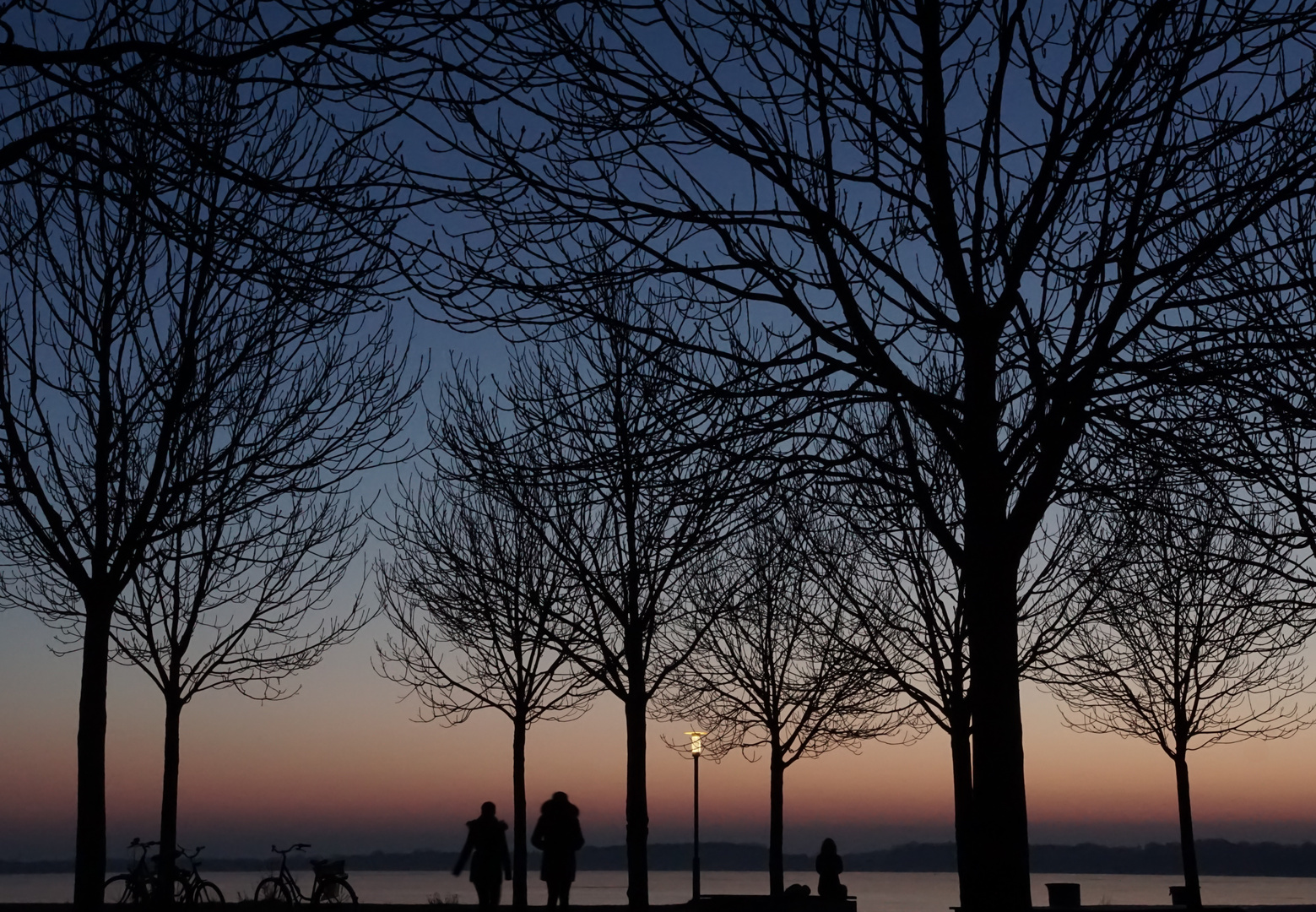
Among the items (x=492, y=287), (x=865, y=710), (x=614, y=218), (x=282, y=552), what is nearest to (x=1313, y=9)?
(x=614, y=218)

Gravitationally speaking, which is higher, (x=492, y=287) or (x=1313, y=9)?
(x=1313, y=9)

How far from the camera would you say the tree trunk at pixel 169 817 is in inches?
590

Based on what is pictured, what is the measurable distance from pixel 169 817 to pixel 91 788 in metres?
6.10

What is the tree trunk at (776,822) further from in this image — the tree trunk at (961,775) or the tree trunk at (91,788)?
the tree trunk at (91,788)

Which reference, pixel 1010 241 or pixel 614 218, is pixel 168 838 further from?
pixel 1010 241

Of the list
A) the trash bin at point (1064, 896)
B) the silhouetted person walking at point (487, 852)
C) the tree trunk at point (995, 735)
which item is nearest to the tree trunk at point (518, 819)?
the silhouetted person walking at point (487, 852)

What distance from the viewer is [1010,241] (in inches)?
272

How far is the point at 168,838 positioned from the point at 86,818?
20.0ft

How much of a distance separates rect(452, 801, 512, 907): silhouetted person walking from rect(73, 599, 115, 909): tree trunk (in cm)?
722

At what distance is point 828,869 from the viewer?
2036 cm

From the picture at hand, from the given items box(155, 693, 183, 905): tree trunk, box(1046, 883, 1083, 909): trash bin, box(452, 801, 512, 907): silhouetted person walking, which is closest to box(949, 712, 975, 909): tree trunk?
box(1046, 883, 1083, 909): trash bin

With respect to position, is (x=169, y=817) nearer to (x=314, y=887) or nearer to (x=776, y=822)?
(x=314, y=887)

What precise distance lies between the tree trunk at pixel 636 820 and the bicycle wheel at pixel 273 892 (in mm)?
5089

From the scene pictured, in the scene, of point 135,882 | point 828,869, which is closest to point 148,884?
point 135,882
